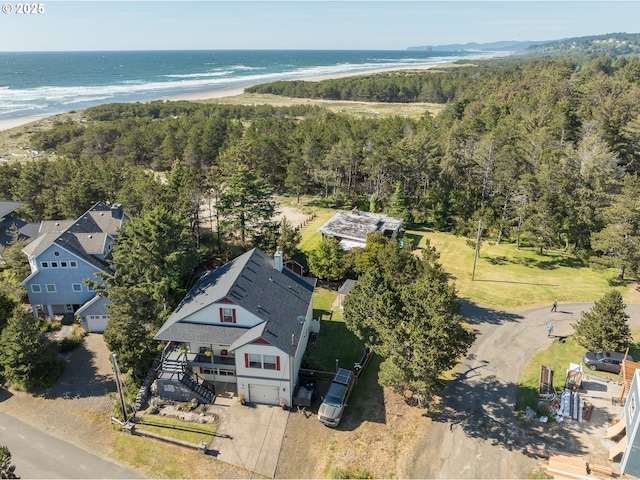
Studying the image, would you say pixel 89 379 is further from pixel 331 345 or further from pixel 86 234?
pixel 331 345

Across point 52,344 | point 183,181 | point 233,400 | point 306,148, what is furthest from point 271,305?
point 306,148

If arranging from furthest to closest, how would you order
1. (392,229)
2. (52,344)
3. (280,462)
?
1. (392,229)
2. (52,344)
3. (280,462)

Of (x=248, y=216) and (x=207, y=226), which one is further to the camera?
(x=207, y=226)

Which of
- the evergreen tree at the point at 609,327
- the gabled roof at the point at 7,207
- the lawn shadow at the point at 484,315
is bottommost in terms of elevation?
the lawn shadow at the point at 484,315

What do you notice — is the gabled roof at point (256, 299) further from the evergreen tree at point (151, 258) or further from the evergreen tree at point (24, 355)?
the evergreen tree at point (24, 355)

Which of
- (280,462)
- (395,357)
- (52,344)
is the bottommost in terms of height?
(280,462)

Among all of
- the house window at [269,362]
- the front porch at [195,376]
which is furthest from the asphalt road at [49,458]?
the house window at [269,362]

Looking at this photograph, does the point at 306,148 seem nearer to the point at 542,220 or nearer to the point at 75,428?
the point at 542,220

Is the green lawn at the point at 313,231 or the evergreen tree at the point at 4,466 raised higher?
the evergreen tree at the point at 4,466
